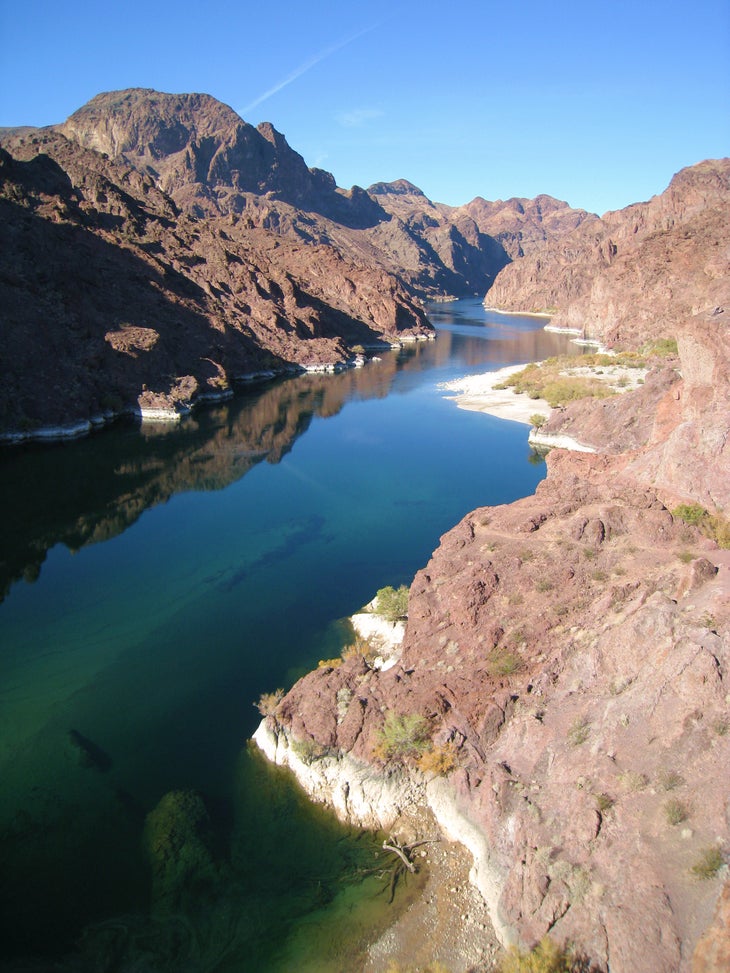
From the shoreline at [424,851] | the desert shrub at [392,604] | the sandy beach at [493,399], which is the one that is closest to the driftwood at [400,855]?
the shoreline at [424,851]

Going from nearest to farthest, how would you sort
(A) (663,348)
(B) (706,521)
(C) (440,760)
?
(C) (440,760) < (B) (706,521) < (A) (663,348)

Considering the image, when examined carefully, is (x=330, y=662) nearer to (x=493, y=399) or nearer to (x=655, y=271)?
(x=493, y=399)

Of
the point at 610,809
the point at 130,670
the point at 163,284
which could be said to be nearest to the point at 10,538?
the point at 130,670

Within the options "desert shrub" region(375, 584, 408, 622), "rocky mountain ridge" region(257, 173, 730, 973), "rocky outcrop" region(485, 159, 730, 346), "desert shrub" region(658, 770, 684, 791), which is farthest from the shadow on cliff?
"desert shrub" region(658, 770, 684, 791)

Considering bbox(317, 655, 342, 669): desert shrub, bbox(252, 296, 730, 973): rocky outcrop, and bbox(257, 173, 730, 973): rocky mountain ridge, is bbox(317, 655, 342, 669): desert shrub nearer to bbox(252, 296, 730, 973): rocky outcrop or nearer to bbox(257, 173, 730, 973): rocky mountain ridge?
bbox(257, 173, 730, 973): rocky mountain ridge

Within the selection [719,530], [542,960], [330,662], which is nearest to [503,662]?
[330,662]

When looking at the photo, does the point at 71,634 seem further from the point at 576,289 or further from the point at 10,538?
the point at 576,289

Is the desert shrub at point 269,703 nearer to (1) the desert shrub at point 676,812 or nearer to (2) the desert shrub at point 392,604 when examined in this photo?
(2) the desert shrub at point 392,604
